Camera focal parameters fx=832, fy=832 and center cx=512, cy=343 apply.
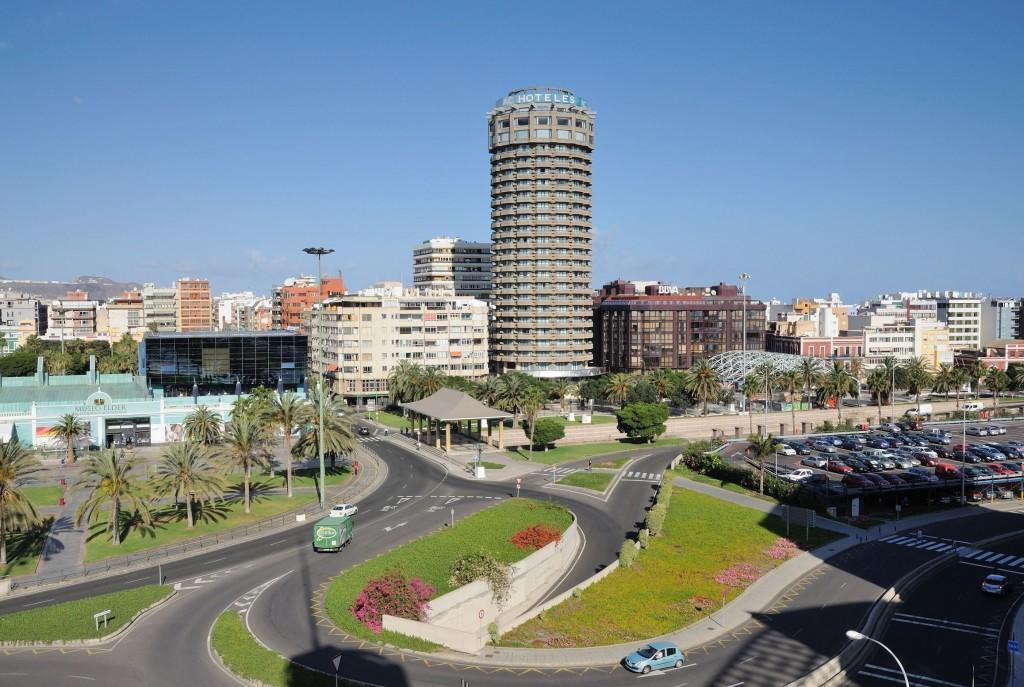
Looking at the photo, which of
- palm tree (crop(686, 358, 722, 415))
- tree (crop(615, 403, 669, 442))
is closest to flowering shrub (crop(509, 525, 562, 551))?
tree (crop(615, 403, 669, 442))

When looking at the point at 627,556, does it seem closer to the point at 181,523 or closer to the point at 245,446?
the point at 245,446

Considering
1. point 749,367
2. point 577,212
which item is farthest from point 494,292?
point 749,367

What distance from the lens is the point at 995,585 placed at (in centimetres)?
5728

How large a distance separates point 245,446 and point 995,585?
6129 centimetres

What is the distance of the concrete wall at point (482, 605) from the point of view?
45656 mm

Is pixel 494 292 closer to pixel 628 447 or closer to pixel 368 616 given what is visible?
pixel 628 447

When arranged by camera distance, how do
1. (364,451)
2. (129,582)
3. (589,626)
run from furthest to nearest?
(364,451), (129,582), (589,626)

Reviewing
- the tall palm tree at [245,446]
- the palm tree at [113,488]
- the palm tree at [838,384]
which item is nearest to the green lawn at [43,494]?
the tall palm tree at [245,446]

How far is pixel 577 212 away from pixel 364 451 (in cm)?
8548

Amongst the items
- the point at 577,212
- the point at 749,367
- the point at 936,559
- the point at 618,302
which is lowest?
the point at 936,559

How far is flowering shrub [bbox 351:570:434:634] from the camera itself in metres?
47.4

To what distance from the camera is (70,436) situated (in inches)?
3999

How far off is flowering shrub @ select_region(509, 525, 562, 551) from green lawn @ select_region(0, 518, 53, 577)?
34786 mm

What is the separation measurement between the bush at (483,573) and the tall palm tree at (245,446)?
2987 cm
